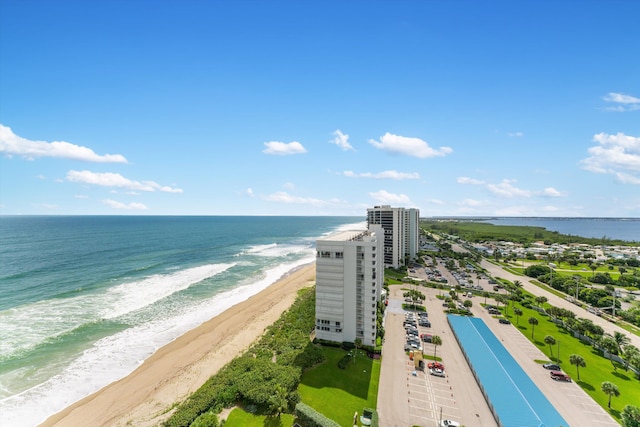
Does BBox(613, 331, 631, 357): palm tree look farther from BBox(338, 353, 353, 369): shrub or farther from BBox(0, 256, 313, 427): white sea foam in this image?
BBox(0, 256, 313, 427): white sea foam

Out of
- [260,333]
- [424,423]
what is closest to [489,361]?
[424,423]

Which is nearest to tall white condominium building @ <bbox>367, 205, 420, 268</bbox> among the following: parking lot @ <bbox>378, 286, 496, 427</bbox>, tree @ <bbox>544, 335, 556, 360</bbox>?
parking lot @ <bbox>378, 286, 496, 427</bbox>

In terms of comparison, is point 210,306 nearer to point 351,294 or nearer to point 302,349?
point 302,349

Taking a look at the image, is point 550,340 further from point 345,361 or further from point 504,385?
point 345,361

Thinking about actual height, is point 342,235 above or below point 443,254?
above

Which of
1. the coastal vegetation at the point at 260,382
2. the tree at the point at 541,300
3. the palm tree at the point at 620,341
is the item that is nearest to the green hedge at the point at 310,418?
the coastal vegetation at the point at 260,382

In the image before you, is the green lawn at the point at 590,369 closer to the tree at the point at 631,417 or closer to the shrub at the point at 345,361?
the tree at the point at 631,417
